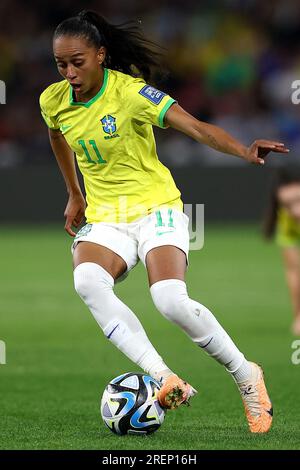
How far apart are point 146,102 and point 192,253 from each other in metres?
11.4

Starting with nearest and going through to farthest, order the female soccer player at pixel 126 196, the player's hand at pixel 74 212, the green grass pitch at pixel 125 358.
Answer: the green grass pitch at pixel 125 358
the female soccer player at pixel 126 196
the player's hand at pixel 74 212

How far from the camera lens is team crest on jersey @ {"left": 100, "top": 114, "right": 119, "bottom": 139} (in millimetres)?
5895

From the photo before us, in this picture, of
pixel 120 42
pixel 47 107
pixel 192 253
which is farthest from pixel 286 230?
pixel 192 253

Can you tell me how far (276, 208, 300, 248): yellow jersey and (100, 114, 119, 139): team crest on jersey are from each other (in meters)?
4.99

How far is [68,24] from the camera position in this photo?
5867mm

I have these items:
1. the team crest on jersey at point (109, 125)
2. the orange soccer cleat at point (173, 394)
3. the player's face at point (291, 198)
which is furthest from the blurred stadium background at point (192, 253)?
the team crest on jersey at point (109, 125)

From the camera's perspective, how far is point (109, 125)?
5898 millimetres

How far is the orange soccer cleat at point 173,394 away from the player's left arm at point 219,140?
3.83ft

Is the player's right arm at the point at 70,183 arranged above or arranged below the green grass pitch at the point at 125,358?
above

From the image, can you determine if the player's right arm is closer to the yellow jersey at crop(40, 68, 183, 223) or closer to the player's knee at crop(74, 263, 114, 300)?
the yellow jersey at crop(40, 68, 183, 223)

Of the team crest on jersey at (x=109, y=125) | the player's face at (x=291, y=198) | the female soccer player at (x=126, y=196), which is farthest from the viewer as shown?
the player's face at (x=291, y=198)

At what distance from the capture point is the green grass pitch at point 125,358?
5.55 m

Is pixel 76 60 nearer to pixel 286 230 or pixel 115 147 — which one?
pixel 115 147

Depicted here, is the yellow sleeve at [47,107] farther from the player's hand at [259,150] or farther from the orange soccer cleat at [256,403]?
the orange soccer cleat at [256,403]
